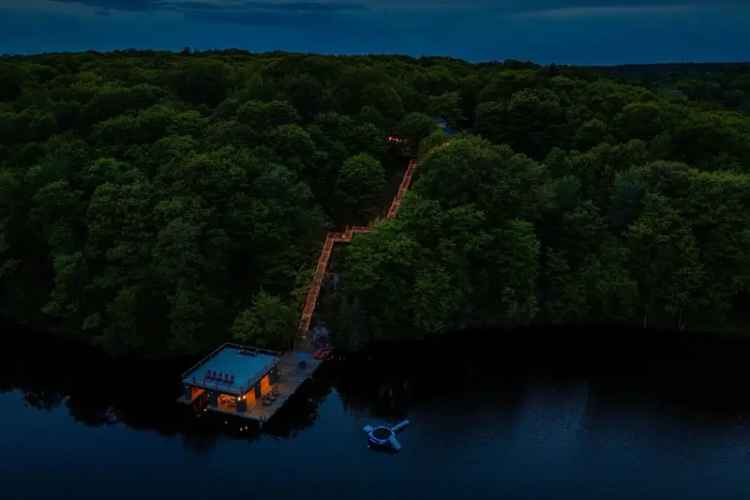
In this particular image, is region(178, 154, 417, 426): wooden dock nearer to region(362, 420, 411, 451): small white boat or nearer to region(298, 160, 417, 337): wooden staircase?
region(298, 160, 417, 337): wooden staircase

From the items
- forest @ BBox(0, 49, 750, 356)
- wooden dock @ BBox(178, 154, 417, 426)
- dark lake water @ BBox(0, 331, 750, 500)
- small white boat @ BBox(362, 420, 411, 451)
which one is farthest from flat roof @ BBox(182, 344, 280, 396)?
small white boat @ BBox(362, 420, 411, 451)

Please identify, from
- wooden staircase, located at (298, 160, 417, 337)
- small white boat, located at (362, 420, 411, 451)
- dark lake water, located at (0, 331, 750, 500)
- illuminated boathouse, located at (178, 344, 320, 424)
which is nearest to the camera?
dark lake water, located at (0, 331, 750, 500)

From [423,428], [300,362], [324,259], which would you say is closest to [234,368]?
[300,362]

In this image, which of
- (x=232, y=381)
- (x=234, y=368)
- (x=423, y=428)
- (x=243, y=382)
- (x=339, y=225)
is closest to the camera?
(x=423, y=428)

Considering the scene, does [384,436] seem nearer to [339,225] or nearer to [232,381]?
[232,381]

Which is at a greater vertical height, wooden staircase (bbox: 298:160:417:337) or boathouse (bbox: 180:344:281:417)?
wooden staircase (bbox: 298:160:417:337)

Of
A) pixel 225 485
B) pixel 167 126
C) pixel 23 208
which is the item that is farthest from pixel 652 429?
pixel 23 208

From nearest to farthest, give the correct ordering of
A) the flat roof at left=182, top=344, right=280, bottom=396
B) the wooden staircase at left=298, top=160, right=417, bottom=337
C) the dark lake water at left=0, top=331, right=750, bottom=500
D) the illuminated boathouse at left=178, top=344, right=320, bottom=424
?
the dark lake water at left=0, top=331, right=750, bottom=500 → the illuminated boathouse at left=178, top=344, right=320, bottom=424 → the flat roof at left=182, top=344, right=280, bottom=396 → the wooden staircase at left=298, top=160, right=417, bottom=337

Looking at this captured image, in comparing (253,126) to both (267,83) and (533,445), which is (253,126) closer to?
(267,83)
